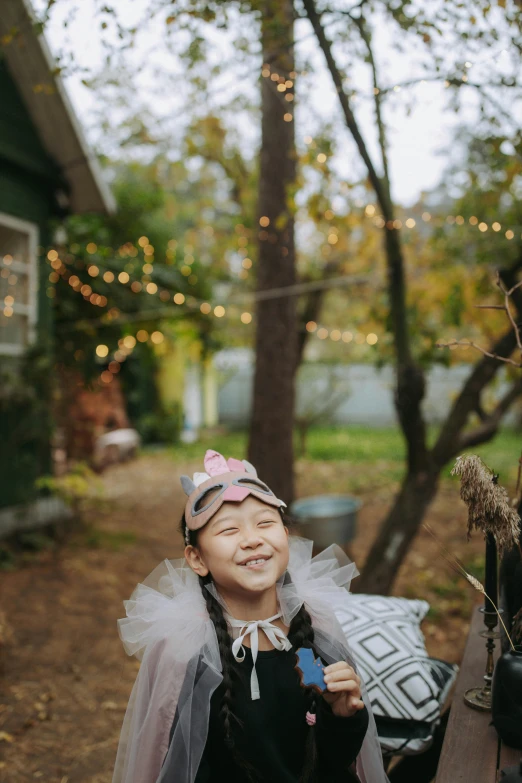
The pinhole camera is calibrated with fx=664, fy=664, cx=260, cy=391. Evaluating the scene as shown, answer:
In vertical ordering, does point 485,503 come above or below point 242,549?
above

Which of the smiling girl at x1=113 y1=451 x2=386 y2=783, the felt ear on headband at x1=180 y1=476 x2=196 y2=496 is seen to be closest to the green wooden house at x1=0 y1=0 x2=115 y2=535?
the felt ear on headband at x1=180 y1=476 x2=196 y2=496

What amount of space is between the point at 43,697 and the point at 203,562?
264cm

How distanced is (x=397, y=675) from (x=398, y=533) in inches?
106

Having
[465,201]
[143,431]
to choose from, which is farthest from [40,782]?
[143,431]

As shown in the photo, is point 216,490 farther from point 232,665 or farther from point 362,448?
point 362,448

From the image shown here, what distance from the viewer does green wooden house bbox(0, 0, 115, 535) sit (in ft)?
21.7

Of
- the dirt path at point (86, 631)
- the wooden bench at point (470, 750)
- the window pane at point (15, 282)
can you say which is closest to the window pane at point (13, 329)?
the window pane at point (15, 282)

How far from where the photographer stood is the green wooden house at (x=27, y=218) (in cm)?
663

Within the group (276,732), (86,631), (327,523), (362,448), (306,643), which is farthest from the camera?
(362,448)

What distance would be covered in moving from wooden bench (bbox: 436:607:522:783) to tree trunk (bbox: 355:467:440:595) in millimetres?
2618

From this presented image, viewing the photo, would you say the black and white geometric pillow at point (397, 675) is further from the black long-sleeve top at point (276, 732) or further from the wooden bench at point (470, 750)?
the black long-sleeve top at point (276, 732)

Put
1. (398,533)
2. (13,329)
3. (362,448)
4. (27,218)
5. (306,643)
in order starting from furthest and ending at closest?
(362,448) < (13,329) < (27,218) < (398,533) < (306,643)

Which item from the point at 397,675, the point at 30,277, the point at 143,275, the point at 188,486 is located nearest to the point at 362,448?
the point at 143,275

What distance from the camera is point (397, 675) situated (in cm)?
218
